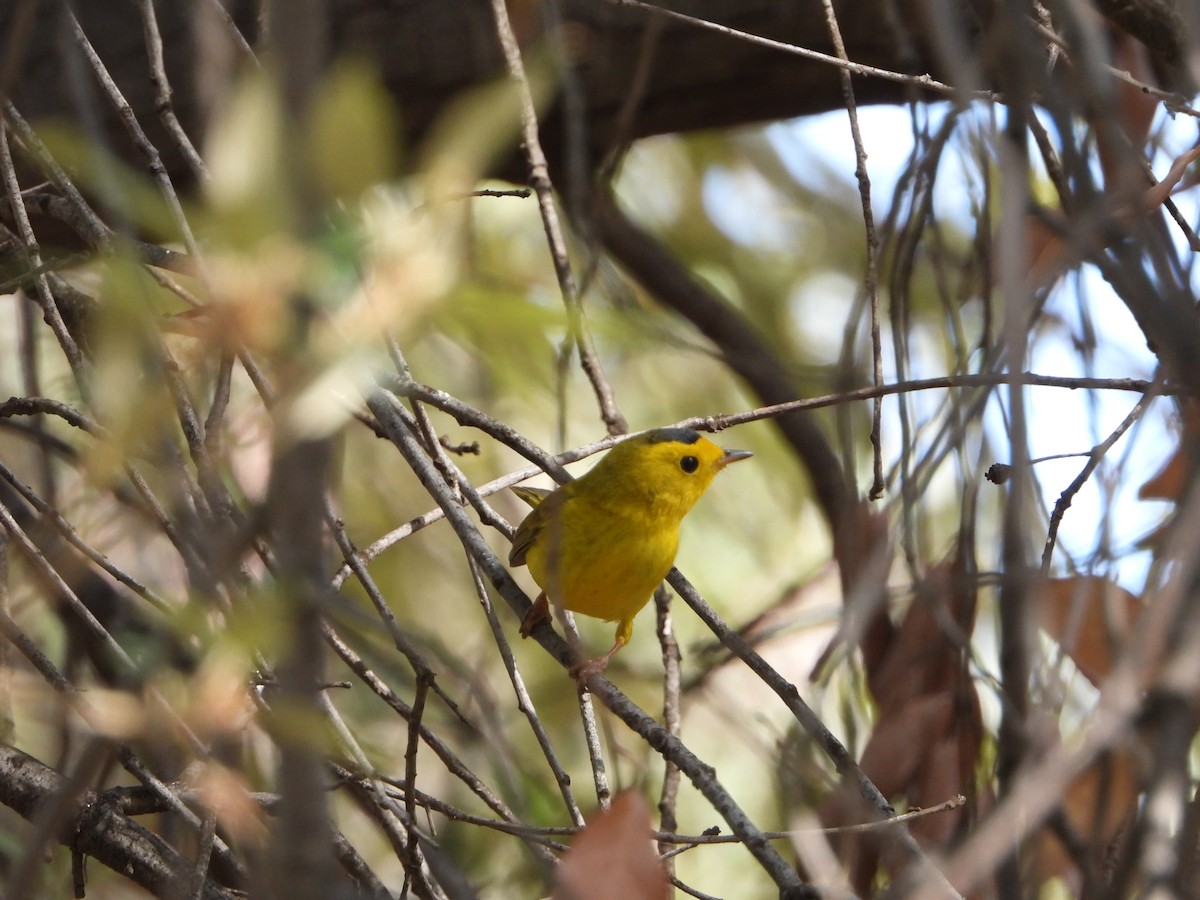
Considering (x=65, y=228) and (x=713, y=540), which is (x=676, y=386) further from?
(x=65, y=228)

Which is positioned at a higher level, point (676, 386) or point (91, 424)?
point (676, 386)

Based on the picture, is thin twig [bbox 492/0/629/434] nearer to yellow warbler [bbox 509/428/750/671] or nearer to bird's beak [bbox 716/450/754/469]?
yellow warbler [bbox 509/428/750/671]

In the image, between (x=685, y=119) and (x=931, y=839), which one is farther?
(x=685, y=119)

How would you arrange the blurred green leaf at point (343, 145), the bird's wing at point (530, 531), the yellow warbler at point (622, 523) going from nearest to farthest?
the blurred green leaf at point (343, 145)
the yellow warbler at point (622, 523)
the bird's wing at point (530, 531)

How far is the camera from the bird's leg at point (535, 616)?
244cm

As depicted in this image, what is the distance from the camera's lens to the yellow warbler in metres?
3.19

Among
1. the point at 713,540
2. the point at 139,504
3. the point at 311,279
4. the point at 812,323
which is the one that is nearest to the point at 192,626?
the point at 311,279

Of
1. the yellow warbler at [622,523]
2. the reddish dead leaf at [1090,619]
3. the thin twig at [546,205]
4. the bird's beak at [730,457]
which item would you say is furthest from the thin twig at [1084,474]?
the bird's beak at [730,457]

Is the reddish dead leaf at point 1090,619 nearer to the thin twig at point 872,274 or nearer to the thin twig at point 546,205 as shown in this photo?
the thin twig at point 872,274

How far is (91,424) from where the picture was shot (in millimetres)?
1959

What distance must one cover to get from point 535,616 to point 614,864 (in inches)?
57.8

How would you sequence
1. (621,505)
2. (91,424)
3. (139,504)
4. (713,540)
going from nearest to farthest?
(91,424), (139,504), (621,505), (713,540)

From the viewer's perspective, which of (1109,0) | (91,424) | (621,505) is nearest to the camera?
(91,424)

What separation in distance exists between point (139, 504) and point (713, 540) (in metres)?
3.79
